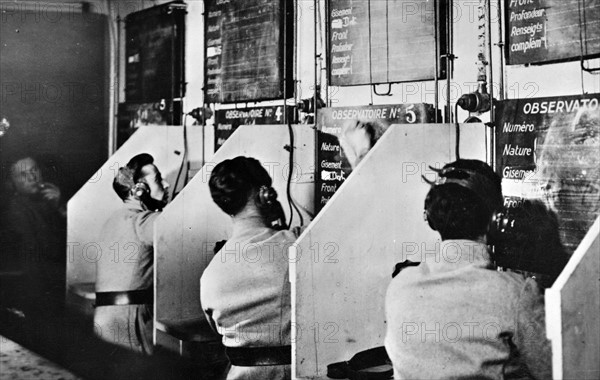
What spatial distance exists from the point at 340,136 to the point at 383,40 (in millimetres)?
524

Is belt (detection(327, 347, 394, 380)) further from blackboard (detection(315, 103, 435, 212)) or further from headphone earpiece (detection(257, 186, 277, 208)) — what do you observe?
blackboard (detection(315, 103, 435, 212))

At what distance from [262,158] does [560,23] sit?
1.69 m

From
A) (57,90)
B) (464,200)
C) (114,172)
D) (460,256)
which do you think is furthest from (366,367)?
(57,90)

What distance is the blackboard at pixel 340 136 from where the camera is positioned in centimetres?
342

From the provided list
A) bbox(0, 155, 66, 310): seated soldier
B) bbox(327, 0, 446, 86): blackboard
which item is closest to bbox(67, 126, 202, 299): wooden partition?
bbox(0, 155, 66, 310): seated soldier

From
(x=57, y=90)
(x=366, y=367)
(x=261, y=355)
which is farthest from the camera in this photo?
(x=57, y=90)

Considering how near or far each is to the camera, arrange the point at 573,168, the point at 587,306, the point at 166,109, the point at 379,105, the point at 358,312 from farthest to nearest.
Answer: the point at 166,109, the point at 379,105, the point at 358,312, the point at 573,168, the point at 587,306

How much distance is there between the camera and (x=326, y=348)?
270 cm

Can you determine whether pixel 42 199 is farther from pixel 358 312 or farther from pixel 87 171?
pixel 358 312

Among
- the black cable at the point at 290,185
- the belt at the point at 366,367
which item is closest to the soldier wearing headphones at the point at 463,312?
the belt at the point at 366,367

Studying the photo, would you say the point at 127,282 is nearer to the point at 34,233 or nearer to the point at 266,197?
the point at 266,197

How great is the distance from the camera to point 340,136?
143 inches

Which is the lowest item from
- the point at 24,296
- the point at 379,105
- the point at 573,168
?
the point at 24,296

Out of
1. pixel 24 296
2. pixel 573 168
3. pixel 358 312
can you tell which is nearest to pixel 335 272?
pixel 358 312
